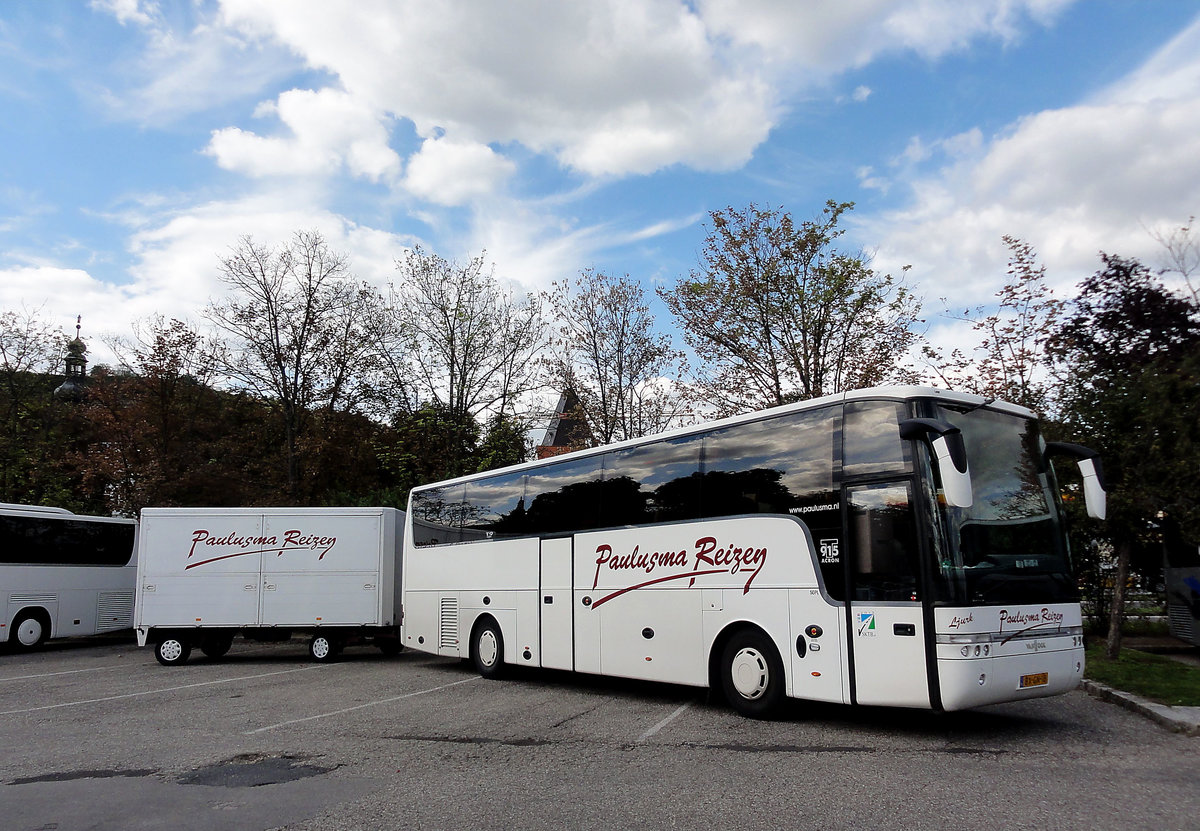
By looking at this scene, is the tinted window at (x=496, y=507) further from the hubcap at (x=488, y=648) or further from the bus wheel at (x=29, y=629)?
the bus wheel at (x=29, y=629)

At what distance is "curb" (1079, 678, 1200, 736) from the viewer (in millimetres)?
8164

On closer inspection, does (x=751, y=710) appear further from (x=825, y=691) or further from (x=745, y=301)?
(x=745, y=301)

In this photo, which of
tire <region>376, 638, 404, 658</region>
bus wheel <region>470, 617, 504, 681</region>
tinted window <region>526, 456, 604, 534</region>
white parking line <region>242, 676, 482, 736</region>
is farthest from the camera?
tire <region>376, 638, 404, 658</region>

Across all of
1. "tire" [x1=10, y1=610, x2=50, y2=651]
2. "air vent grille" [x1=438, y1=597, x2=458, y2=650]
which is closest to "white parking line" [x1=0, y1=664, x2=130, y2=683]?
"tire" [x1=10, y1=610, x2=50, y2=651]

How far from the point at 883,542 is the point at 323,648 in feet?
42.9

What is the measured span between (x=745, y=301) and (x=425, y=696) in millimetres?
13508

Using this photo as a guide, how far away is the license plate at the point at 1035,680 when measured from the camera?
805 cm

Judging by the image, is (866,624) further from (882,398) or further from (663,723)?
(663,723)

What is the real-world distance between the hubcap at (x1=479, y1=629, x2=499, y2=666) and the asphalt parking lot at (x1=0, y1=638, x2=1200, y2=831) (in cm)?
205

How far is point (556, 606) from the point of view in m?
12.9

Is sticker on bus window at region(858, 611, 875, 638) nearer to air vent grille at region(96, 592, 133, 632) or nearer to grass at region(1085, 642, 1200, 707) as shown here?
grass at region(1085, 642, 1200, 707)

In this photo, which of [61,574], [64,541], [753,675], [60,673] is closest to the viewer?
[753,675]

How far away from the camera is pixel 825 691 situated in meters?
8.65

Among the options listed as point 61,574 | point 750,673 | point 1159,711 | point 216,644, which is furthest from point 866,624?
point 61,574
